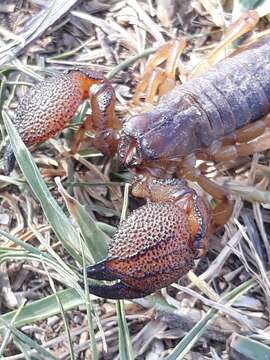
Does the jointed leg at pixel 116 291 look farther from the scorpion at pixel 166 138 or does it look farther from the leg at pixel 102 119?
the leg at pixel 102 119

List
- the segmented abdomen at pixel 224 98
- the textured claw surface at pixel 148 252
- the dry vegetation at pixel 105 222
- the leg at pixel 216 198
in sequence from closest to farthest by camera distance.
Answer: the textured claw surface at pixel 148 252, the dry vegetation at pixel 105 222, the leg at pixel 216 198, the segmented abdomen at pixel 224 98

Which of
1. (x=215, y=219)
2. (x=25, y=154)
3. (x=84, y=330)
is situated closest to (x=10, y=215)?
(x=25, y=154)

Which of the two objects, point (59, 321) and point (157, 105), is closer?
point (59, 321)

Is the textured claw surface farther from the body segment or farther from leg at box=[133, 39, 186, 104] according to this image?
leg at box=[133, 39, 186, 104]

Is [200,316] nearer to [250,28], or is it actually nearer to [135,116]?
[135,116]

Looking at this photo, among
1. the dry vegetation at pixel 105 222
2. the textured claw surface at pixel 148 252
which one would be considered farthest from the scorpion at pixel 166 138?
the dry vegetation at pixel 105 222

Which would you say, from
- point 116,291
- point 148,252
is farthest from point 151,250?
point 116,291

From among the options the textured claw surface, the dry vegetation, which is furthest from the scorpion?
the dry vegetation

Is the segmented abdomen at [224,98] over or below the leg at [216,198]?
over
